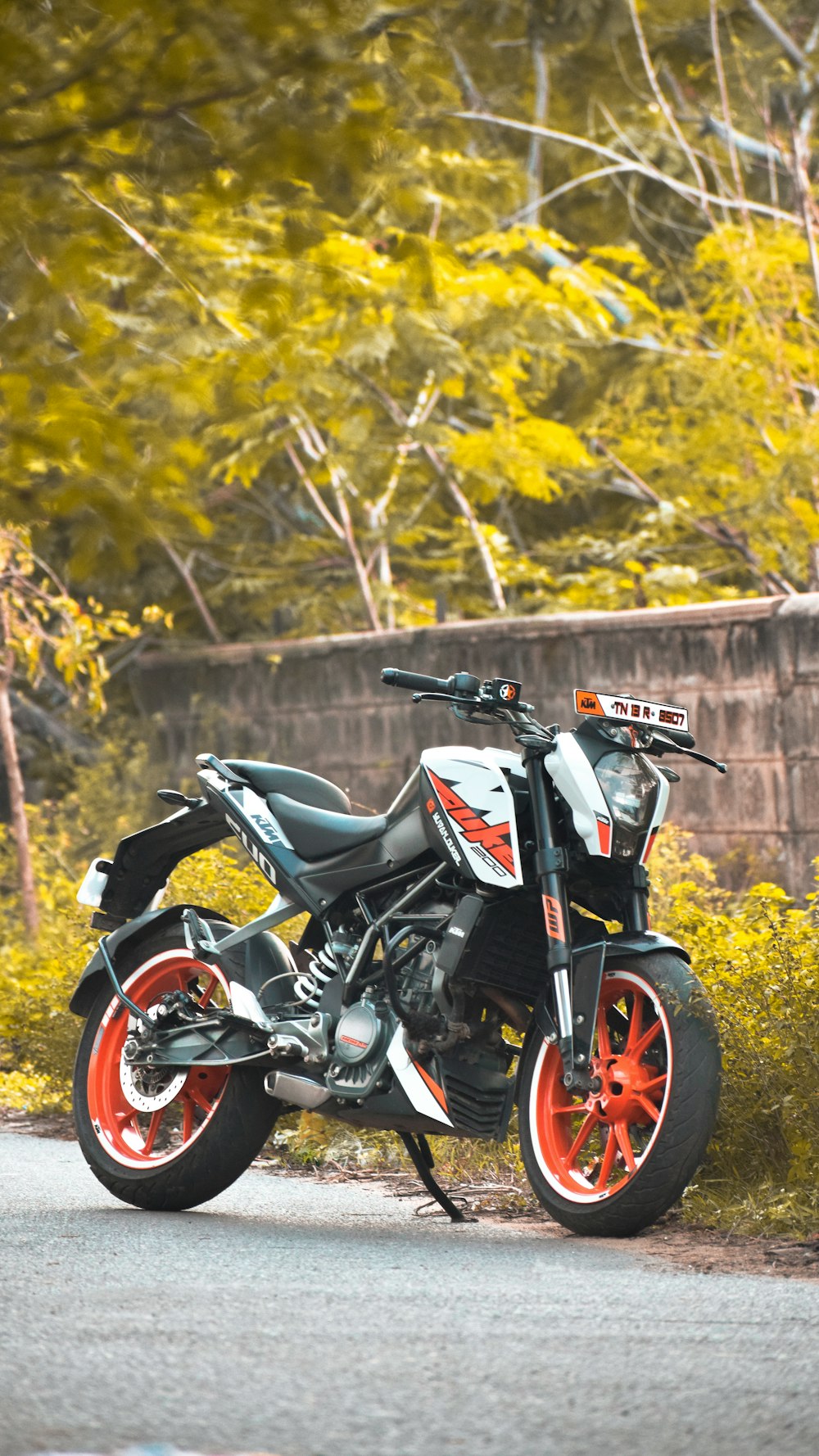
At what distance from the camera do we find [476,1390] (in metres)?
3.74

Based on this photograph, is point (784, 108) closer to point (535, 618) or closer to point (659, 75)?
point (659, 75)

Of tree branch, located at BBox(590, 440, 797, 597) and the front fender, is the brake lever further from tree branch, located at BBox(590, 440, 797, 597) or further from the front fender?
tree branch, located at BBox(590, 440, 797, 597)

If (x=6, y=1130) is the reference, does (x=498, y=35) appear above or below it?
above

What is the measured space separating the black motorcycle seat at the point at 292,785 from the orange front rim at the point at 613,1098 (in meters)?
1.26

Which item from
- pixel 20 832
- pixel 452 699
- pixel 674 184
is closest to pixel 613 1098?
pixel 452 699

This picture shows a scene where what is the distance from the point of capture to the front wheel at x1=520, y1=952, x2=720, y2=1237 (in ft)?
17.2

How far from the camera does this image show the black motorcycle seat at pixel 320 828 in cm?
616

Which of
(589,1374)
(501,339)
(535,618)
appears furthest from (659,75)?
A: (589,1374)

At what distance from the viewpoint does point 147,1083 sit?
21.0 ft

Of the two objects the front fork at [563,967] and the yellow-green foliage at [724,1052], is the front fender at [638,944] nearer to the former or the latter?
the front fork at [563,967]

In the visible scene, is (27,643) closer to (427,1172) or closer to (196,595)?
(196,595)

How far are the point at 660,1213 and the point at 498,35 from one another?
1513 centimetres

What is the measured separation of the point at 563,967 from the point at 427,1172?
87 centimetres

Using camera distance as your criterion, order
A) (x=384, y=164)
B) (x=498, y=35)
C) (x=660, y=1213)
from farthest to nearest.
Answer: (x=498, y=35) → (x=660, y=1213) → (x=384, y=164)
